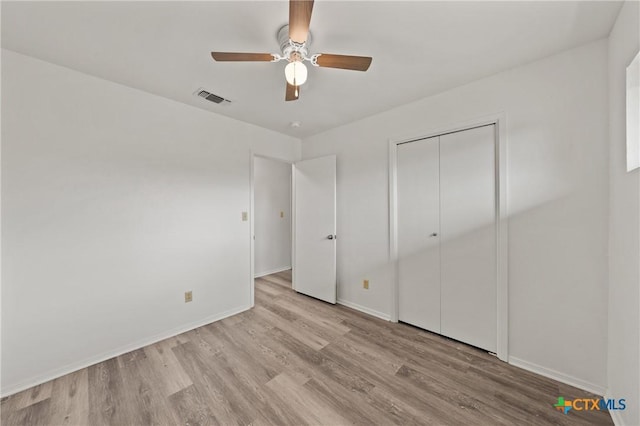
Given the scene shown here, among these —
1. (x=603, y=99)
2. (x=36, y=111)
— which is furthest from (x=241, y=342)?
(x=603, y=99)

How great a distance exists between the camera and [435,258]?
2416 millimetres

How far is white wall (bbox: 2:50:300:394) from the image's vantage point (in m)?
1.74

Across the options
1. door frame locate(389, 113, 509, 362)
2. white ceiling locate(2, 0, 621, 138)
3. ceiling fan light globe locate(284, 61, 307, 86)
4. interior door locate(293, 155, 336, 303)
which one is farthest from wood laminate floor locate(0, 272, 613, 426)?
white ceiling locate(2, 0, 621, 138)

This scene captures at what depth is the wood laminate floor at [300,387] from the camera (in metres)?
1.49

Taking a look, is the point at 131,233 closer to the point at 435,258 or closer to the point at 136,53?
the point at 136,53

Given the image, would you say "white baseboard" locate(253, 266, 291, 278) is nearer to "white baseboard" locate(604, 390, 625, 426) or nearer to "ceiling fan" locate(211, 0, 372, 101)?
"ceiling fan" locate(211, 0, 372, 101)

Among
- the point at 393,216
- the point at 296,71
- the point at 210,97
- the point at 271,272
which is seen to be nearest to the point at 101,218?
the point at 210,97

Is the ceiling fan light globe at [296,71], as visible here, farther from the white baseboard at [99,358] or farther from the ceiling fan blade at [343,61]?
→ the white baseboard at [99,358]

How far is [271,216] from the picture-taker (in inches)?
191

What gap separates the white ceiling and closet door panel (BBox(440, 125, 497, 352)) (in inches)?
24.4

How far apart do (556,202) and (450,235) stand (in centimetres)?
79

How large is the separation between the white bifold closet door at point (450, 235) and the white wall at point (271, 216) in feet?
9.29

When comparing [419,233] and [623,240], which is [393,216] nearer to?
[419,233]

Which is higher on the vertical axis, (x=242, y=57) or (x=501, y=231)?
(x=242, y=57)
